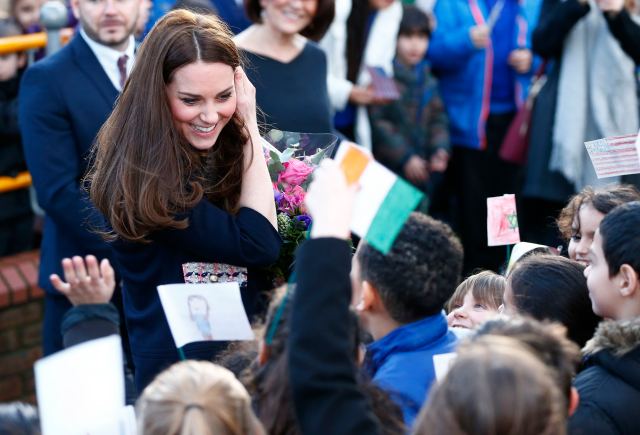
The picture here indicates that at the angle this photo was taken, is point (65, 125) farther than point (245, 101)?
Yes

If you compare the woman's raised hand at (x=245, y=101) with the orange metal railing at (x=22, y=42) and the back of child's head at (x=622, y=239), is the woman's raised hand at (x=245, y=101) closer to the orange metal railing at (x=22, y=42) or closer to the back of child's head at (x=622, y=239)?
the back of child's head at (x=622, y=239)

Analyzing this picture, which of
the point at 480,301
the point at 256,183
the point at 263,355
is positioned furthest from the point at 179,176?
the point at 480,301

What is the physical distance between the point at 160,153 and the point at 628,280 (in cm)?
128

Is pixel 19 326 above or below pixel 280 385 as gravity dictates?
below

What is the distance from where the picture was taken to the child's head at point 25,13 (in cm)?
596

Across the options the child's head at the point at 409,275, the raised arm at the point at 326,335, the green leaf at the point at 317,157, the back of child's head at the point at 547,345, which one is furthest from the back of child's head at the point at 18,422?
the green leaf at the point at 317,157

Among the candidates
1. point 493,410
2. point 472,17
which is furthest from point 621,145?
point 472,17

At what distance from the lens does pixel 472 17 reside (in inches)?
259

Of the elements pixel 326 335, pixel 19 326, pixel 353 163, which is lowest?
pixel 19 326

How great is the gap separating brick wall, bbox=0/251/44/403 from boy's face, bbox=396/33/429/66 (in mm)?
2398

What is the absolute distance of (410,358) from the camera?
2695 millimetres

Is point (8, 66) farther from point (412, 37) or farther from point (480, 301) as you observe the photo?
point (480, 301)

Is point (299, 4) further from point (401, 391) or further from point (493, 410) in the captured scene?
point (493, 410)

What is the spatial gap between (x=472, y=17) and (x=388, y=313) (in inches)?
163
